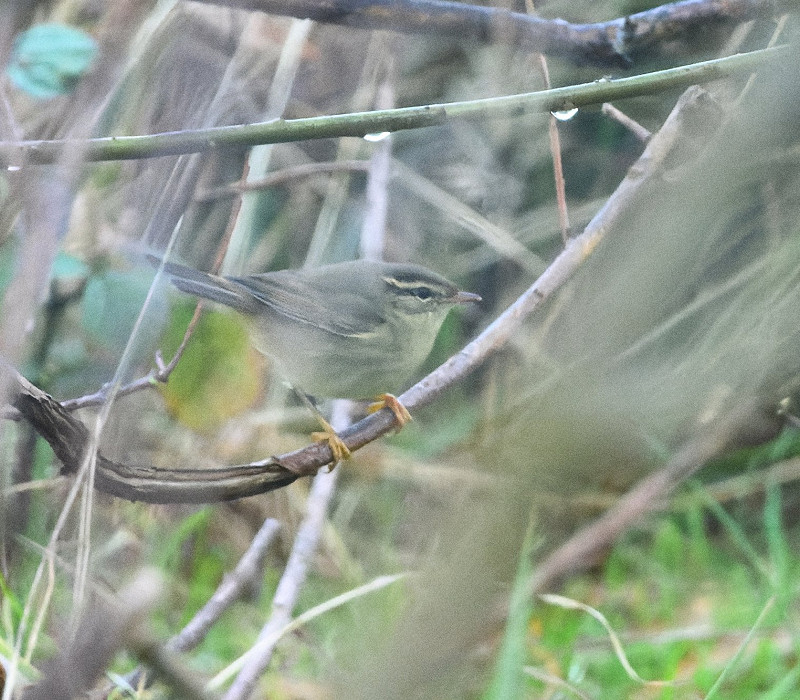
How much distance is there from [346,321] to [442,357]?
111 centimetres

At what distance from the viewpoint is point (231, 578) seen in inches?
100

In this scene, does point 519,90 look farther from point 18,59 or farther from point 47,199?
point 47,199

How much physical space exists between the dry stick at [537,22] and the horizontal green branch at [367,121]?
0.83 meters

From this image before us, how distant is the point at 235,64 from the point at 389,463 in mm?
1726

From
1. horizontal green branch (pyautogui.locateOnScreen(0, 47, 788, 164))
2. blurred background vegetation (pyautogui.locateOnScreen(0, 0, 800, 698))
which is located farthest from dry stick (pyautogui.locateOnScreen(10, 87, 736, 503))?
horizontal green branch (pyautogui.locateOnScreen(0, 47, 788, 164))

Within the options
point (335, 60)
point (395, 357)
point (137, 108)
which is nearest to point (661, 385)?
point (395, 357)

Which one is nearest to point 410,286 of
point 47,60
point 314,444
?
point 314,444

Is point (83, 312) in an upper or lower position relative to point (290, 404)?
upper

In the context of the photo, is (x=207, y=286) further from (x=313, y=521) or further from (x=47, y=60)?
(x=313, y=521)

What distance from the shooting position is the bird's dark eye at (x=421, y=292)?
8.98 feet

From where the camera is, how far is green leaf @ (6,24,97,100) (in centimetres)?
218

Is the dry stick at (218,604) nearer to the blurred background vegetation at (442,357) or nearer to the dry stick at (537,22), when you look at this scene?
the blurred background vegetation at (442,357)

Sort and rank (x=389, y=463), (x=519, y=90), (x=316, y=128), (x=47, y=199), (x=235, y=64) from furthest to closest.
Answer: (x=389, y=463), (x=519, y=90), (x=235, y=64), (x=316, y=128), (x=47, y=199)

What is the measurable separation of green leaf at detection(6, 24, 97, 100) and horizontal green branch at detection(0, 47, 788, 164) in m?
0.86
